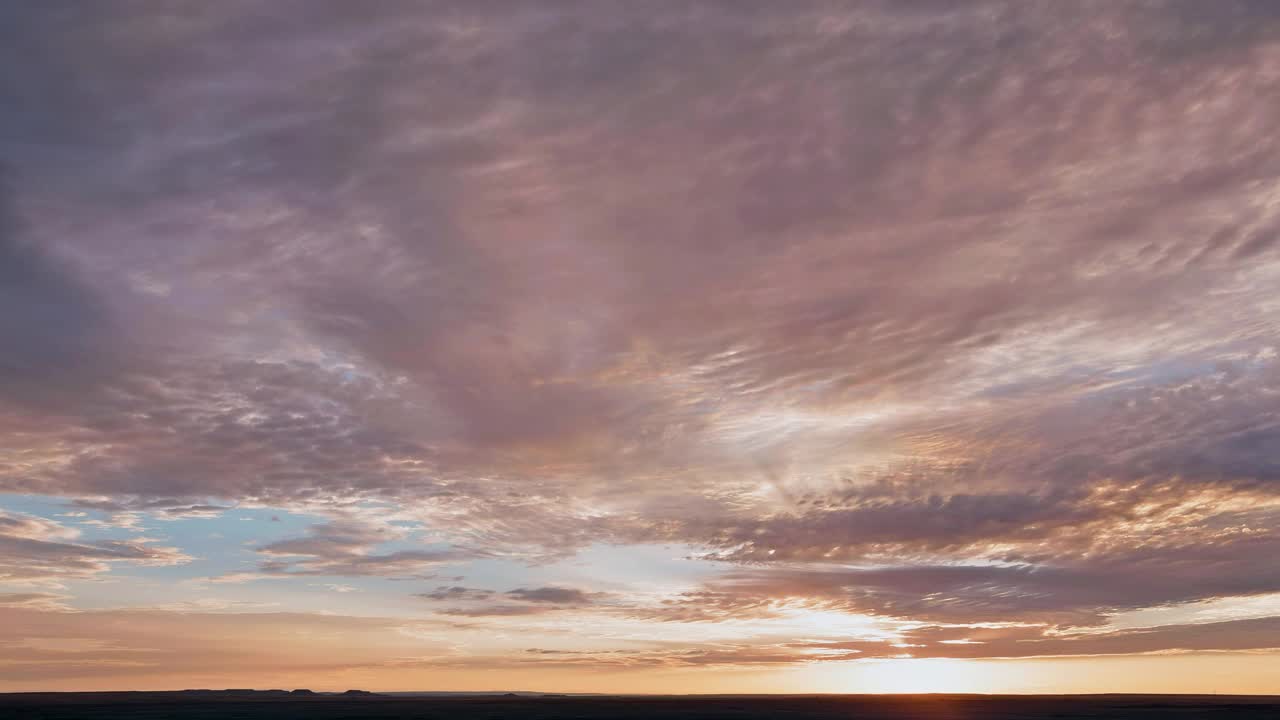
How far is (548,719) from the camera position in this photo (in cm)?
12150

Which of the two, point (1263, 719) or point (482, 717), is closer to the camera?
point (1263, 719)

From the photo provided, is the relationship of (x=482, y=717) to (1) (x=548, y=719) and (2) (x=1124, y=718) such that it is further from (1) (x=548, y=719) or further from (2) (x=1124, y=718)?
(2) (x=1124, y=718)

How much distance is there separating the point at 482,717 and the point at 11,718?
58.9 m

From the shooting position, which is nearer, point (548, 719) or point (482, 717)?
point (548, 719)

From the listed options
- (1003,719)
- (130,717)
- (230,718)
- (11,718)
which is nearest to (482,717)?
(230,718)

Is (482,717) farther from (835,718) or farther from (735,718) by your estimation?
(835,718)

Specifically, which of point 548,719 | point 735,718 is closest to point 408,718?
point 548,719

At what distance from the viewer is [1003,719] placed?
122938mm

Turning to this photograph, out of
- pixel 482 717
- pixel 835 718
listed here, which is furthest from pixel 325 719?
pixel 835 718

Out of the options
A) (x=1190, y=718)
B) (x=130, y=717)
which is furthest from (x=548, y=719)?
(x=1190, y=718)

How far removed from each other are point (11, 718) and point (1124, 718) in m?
147

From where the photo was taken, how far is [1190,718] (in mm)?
127062

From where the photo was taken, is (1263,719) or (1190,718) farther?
(1190,718)

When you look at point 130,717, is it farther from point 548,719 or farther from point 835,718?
point 835,718
